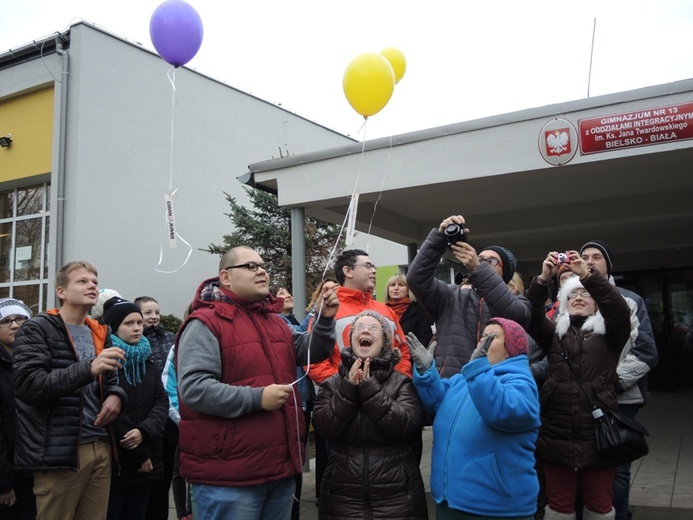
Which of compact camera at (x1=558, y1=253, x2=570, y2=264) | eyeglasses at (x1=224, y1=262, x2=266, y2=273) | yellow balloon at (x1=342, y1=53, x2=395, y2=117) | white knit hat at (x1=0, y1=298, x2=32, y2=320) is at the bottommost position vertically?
white knit hat at (x1=0, y1=298, x2=32, y2=320)

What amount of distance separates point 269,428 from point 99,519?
57.6 inches

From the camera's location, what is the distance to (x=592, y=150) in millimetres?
6105

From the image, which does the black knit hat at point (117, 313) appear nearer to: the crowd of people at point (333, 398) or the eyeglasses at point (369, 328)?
the crowd of people at point (333, 398)

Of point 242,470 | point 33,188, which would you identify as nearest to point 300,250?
point 242,470

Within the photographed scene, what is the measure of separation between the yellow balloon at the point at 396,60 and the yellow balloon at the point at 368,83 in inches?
43.2

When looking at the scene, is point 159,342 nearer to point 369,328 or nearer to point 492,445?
point 369,328

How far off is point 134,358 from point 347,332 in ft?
4.90

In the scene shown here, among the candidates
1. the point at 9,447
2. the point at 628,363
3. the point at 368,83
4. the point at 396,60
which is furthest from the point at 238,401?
the point at 396,60

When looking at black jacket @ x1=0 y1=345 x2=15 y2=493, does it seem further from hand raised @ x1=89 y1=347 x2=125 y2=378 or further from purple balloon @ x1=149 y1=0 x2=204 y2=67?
purple balloon @ x1=149 y1=0 x2=204 y2=67

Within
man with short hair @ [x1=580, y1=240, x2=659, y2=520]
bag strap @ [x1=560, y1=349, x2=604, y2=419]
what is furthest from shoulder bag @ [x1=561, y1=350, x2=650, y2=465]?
man with short hair @ [x1=580, y1=240, x2=659, y2=520]

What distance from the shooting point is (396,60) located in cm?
702

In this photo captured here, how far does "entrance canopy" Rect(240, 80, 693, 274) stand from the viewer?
591cm

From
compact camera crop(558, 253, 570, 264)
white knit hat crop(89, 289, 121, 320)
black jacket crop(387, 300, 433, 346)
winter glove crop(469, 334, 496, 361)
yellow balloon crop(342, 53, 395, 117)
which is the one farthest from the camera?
yellow balloon crop(342, 53, 395, 117)

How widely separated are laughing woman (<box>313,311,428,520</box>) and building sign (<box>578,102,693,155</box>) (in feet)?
12.6
